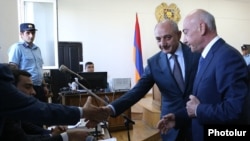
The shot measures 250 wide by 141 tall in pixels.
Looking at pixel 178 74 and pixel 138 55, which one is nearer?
pixel 178 74

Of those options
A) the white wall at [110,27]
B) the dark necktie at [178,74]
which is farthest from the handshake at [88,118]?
the white wall at [110,27]

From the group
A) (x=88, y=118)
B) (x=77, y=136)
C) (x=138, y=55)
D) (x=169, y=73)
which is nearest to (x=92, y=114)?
(x=88, y=118)

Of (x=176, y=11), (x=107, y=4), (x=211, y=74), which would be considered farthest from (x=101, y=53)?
(x=211, y=74)

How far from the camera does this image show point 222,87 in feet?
4.42

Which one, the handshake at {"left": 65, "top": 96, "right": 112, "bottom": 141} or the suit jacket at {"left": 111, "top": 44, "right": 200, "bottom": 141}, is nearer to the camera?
the handshake at {"left": 65, "top": 96, "right": 112, "bottom": 141}

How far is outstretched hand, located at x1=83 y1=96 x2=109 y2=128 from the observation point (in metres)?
1.55

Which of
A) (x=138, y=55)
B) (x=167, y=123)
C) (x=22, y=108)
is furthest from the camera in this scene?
(x=138, y=55)

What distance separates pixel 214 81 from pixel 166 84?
54 centimetres

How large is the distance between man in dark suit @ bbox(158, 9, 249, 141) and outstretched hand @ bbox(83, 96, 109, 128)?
590mm

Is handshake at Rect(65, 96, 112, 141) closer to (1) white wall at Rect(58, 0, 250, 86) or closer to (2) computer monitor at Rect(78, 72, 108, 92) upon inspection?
(2) computer monitor at Rect(78, 72, 108, 92)

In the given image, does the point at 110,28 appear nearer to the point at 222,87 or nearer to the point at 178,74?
the point at 178,74

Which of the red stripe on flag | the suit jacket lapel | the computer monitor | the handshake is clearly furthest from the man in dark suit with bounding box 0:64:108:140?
the red stripe on flag

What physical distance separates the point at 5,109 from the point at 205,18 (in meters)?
1.16

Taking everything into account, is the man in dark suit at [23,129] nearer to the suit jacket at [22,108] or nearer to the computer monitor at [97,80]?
the suit jacket at [22,108]
